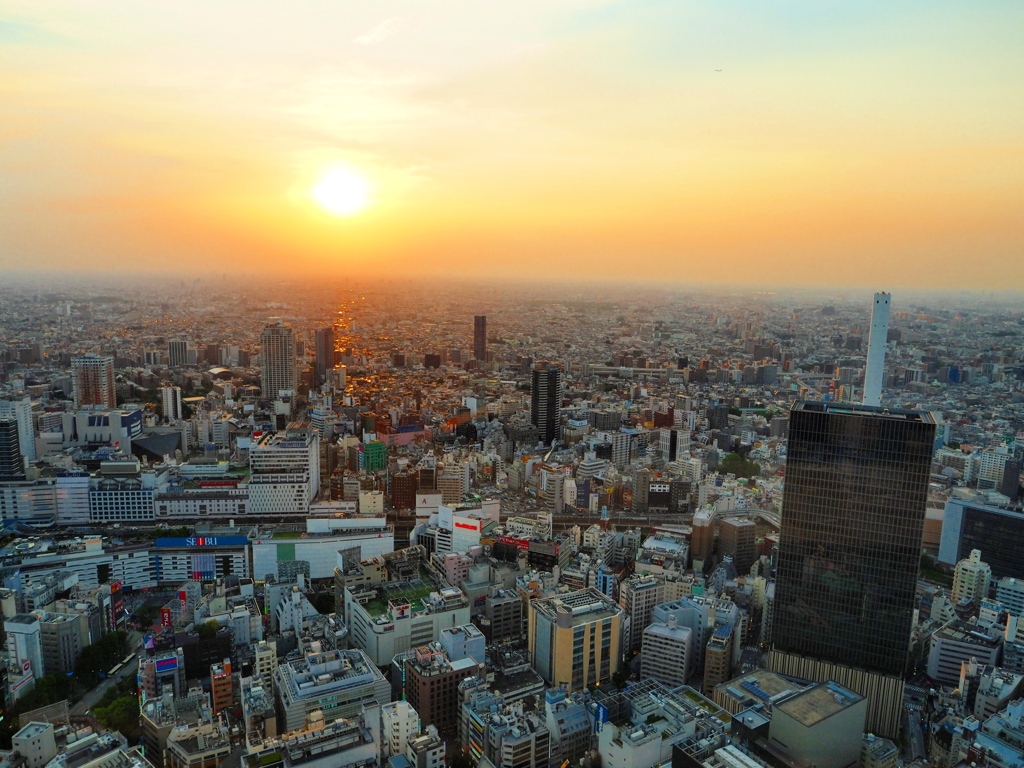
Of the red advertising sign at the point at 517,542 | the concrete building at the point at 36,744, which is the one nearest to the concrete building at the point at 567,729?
the red advertising sign at the point at 517,542

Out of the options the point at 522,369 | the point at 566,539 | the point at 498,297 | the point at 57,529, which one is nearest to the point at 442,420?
the point at 522,369

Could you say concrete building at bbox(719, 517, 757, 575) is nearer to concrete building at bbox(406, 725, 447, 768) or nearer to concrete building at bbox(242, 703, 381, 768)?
concrete building at bbox(406, 725, 447, 768)

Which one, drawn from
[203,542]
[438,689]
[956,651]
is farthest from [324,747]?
[956,651]

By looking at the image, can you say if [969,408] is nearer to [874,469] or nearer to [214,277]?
[874,469]

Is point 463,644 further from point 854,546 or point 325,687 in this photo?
point 854,546

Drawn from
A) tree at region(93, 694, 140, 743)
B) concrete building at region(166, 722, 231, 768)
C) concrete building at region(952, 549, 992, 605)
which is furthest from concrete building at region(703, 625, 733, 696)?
tree at region(93, 694, 140, 743)

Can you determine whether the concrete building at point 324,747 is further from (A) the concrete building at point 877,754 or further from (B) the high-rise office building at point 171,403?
(B) the high-rise office building at point 171,403

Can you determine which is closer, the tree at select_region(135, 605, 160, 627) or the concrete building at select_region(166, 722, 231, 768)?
the concrete building at select_region(166, 722, 231, 768)
